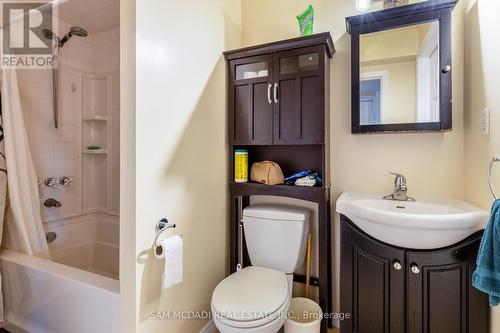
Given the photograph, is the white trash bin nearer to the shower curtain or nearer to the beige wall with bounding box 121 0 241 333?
the beige wall with bounding box 121 0 241 333

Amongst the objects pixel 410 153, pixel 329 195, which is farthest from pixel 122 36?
pixel 410 153

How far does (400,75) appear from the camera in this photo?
151cm

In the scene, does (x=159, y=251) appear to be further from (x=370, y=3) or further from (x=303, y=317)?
(x=370, y=3)

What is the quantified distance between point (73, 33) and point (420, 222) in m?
2.58

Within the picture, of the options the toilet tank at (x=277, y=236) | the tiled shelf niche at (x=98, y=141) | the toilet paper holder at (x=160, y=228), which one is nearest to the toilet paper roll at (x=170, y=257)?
the toilet paper holder at (x=160, y=228)

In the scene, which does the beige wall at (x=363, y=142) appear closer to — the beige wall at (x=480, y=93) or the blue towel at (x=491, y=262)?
the beige wall at (x=480, y=93)

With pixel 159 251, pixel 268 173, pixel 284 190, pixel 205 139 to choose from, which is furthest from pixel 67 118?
pixel 284 190

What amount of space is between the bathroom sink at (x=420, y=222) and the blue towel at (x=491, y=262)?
5.6 inches

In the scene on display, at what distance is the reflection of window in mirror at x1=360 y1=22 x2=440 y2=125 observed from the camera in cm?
142

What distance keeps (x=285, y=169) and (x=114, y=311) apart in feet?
4.24

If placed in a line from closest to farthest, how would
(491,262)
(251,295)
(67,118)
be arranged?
(491,262) → (251,295) → (67,118)

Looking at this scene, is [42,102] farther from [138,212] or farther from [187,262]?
[187,262]

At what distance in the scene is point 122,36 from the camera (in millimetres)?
1098

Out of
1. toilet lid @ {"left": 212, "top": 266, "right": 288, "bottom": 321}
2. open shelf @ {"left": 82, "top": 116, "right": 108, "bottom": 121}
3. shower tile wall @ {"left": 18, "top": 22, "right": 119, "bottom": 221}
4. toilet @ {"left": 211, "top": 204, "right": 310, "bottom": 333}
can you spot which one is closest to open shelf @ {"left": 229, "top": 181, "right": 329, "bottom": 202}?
toilet @ {"left": 211, "top": 204, "right": 310, "bottom": 333}
